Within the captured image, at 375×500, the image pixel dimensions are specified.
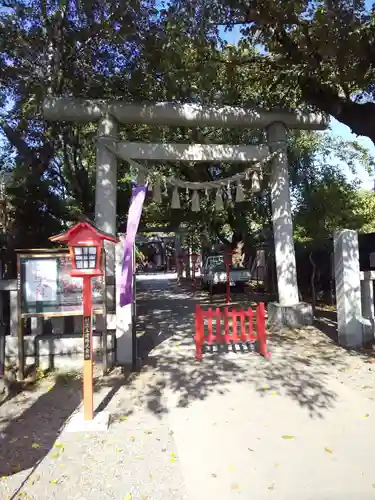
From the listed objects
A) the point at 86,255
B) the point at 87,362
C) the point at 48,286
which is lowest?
the point at 87,362

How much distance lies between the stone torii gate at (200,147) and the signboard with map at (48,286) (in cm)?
232

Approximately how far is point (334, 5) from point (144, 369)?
689cm

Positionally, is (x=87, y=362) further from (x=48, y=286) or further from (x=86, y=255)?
(x=48, y=286)

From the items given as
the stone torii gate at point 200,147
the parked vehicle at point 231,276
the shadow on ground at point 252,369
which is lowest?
the shadow on ground at point 252,369

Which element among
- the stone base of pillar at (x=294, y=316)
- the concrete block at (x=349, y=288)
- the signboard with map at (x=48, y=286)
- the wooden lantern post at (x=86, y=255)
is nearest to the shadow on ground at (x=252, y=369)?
the stone base of pillar at (x=294, y=316)

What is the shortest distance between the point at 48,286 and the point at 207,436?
3.14 meters

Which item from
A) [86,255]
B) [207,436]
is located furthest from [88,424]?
[86,255]

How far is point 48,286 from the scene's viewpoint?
5898mm

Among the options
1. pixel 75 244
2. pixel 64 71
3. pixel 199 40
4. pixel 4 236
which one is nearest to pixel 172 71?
pixel 199 40

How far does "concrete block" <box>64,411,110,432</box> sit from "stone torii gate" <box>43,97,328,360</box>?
4326 millimetres

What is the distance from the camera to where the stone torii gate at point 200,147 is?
8.41 m

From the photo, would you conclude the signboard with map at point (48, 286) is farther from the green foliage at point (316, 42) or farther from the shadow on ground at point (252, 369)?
the green foliage at point (316, 42)

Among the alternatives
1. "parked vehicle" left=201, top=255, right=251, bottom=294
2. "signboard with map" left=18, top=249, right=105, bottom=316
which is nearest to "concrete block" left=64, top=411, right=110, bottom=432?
"signboard with map" left=18, top=249, right=105, bottom=316

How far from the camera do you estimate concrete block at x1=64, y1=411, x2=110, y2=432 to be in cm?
419
